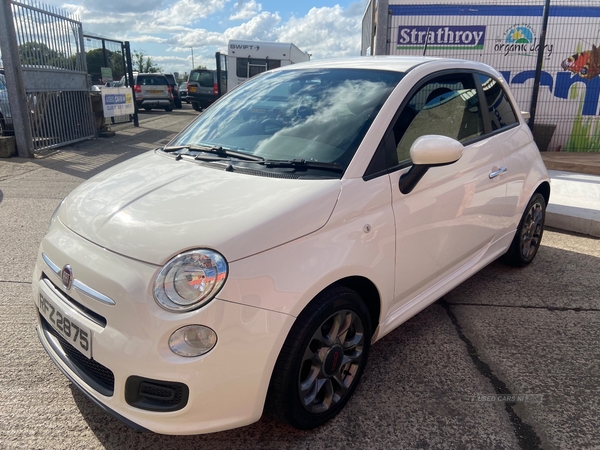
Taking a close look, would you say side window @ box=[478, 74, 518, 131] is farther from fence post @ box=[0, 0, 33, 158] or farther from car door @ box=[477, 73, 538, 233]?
fence post @ box=[0, 0, 33, 158]

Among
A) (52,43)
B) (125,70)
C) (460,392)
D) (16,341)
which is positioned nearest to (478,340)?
(460,392)

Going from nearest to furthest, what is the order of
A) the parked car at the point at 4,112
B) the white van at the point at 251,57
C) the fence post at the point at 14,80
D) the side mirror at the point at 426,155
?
the side mirror at the point at 426,155
the fence post at the point at 14,80
the parked car at the point at 4,112
the white van at the point at 251,57

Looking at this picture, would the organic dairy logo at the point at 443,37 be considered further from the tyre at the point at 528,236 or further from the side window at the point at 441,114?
the side window at the point at 441,114

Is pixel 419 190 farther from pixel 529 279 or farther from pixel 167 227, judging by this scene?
pixel 529 279

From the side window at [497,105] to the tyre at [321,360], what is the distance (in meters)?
2.07

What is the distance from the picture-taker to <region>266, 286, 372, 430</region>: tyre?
213 cm

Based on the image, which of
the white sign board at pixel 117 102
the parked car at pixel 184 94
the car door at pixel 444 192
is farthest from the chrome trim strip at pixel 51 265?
the parked car at pixel 184 94

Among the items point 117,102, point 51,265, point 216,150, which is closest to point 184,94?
point 117,102

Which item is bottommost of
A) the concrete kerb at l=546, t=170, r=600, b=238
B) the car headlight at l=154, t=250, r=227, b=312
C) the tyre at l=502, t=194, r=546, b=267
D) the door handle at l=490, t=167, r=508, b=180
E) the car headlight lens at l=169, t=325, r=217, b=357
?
the concrete kerb at l=546, t=170, r=600, b=238

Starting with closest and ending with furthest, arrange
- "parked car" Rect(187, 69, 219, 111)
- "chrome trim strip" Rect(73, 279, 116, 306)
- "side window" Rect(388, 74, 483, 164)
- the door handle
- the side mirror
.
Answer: "chrome trim strip" Rect(73, 279, 116, 306) < the side mirror < "side window" Rect(388, 74, 483, 164) < the door handle < "parked car" Rect(187, 69, 219, 111)

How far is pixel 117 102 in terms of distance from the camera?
531 inches

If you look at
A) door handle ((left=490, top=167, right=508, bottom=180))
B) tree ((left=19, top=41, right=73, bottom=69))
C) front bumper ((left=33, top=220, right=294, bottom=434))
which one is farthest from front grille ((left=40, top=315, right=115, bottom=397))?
tree ((left=19, top=41, right=73, bottom=69))

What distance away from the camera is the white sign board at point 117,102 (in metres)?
12.7

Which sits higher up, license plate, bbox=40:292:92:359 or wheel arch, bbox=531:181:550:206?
wheel arch, bbox=531:181:550:206
